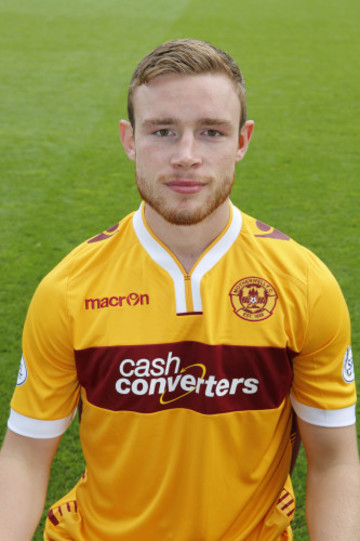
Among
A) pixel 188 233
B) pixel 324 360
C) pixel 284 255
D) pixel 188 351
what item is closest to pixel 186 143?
pixel 188 233

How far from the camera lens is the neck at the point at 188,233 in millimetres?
1999

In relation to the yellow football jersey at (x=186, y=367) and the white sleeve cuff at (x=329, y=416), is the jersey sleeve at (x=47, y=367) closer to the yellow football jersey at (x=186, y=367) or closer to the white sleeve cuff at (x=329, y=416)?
the yellow football jersey at (x=186, y=367)

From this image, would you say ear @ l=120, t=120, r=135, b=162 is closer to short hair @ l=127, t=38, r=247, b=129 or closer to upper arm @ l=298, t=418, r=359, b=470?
short hair @ l=127, t=38, r=247, b=129

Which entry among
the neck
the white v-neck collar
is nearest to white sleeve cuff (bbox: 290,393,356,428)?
the white v-neck collar

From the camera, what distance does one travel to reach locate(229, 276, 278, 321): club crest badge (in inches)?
76.3

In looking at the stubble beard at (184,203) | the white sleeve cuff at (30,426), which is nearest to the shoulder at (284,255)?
the stubble beard at (184,203)

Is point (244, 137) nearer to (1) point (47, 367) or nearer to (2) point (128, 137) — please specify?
(2) point (128, 137)

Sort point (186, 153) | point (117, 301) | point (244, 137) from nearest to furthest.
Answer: point (186, 153), point (117, 301), point (244, 137)

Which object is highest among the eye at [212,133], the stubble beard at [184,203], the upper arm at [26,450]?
the eye at [212,133]

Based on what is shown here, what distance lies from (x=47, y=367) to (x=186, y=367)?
0.41 meters

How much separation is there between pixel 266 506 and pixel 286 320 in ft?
2.03

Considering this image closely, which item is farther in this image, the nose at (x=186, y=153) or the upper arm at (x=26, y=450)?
the upper arm at (x=26, y=450)

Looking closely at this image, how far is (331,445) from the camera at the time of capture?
77.7 inches

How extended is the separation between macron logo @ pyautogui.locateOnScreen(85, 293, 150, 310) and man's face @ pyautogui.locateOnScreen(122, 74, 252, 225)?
0.25 metres
